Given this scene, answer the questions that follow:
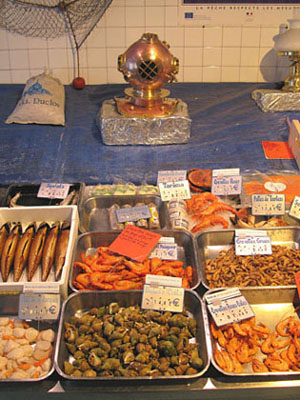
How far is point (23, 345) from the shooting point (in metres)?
1.89

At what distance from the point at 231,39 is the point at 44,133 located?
2018 mm

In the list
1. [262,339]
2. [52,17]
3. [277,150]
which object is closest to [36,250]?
[262,339]

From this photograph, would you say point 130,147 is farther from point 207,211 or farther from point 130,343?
point 130,343

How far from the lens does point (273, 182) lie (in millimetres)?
2865

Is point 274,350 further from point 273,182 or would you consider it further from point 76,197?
point 76,197

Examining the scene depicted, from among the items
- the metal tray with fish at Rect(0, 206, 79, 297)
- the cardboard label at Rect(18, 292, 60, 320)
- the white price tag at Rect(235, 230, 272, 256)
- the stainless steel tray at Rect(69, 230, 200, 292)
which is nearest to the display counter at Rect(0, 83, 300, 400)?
the metal tray with fish at Rect(0, 206, 79, 297)

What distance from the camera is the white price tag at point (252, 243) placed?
7.68 ft

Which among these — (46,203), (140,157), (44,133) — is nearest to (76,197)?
(46,203)

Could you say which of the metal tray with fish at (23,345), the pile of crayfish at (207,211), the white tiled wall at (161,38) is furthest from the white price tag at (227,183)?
the white tiled wall at (161,38)

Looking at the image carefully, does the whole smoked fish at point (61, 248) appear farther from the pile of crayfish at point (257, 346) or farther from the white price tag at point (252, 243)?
the white price tag at point (252, 243)

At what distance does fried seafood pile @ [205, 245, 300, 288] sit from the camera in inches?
84.7

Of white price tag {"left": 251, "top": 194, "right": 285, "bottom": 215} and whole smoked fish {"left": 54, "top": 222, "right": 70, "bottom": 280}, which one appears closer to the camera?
whole smoked fish {"left": 54, "top": 222, "right": 70, "bottom": 280}

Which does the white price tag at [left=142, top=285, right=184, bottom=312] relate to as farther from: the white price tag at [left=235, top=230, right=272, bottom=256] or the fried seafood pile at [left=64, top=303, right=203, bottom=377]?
the white price tag at [left=235, top=230, right=272, bottom=256]

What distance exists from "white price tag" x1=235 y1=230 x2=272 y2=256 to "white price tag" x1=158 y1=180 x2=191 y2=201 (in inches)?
18.1
